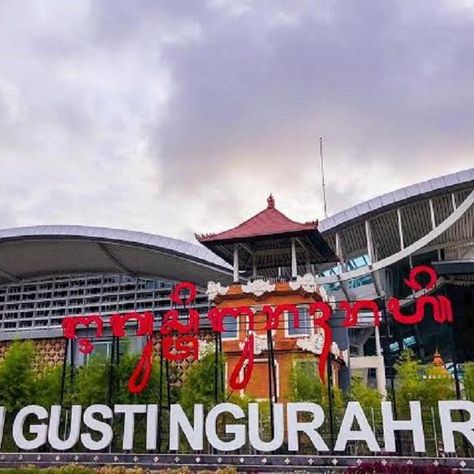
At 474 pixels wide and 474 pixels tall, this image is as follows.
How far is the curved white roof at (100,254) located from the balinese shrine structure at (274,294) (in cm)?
499

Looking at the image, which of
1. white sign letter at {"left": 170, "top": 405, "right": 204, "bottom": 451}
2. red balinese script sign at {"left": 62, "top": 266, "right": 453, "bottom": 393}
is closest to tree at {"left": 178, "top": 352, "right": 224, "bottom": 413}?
red balinese script sign at {"left": 62, "top": 266, "right": 453, "bottom": 393}

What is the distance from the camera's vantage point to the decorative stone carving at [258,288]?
32.0m

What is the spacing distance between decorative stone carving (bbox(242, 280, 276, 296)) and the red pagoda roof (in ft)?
8.27

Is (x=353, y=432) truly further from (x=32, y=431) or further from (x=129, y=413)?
(x=32, y=431)

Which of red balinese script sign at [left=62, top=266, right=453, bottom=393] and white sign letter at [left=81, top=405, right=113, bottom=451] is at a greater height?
red balinese script sign at [left=62, top=266, right=453, bottom=393]

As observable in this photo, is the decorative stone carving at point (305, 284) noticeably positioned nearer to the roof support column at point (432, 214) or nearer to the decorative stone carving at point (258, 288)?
the decorative stone carving at point (258, 288)

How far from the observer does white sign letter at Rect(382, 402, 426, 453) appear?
1803cm

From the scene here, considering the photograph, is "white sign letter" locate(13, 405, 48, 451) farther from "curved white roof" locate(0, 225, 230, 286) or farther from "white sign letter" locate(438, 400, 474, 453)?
"curved white roof" locate(0, 225, 230, 286)

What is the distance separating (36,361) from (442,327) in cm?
3123

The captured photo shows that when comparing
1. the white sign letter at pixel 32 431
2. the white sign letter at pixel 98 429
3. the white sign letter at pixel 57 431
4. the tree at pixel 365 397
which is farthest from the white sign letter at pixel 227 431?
the tree at pixel 365 397

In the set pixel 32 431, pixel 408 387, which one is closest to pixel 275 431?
pixel 32 431

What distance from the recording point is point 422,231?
41.8 m

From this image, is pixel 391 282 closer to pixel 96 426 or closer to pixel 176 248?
pixel 176 248

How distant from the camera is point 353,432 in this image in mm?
18625
